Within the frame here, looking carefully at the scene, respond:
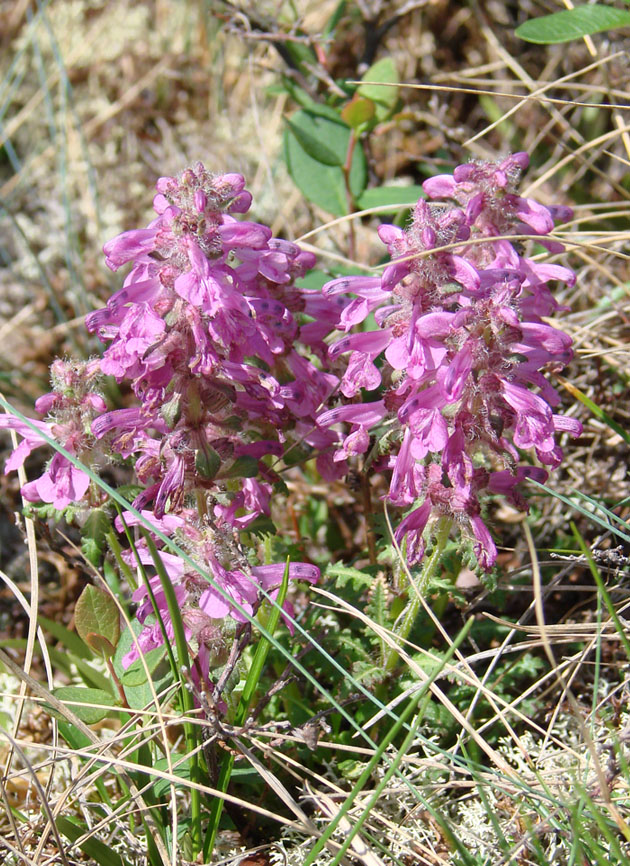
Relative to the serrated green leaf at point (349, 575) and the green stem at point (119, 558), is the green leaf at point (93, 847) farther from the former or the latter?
the serrated green leaf at point (349, 575)

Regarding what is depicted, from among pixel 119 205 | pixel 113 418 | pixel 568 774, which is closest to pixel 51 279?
pixel 119 205

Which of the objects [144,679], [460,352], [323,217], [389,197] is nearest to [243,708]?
[144,679]

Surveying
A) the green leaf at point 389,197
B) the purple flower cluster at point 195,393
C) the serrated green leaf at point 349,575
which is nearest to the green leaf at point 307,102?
the green leaf at point 389,197

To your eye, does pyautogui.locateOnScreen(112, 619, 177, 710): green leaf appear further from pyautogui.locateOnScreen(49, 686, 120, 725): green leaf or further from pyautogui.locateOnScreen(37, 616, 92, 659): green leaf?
pyautogui.locateOnScreen(37, 616, 92, 659): green leaf

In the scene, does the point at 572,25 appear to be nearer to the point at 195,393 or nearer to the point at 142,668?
the point at 195,393

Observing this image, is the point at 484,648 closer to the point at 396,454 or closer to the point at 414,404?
the point at 396,454

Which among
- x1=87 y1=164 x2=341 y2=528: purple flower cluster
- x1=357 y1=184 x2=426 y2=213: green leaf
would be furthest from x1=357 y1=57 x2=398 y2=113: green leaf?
x1=87 y1=164 x2=341 y2=528: purple flower cluster
